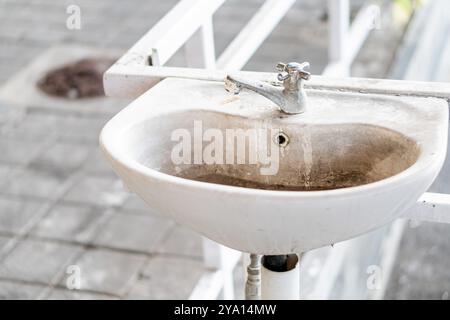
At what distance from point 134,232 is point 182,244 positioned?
18 cm

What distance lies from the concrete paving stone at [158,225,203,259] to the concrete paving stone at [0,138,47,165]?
75cm

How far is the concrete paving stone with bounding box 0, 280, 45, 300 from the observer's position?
2178 mm

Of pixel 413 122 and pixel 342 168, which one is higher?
pixel 413 122

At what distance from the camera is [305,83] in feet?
4.33

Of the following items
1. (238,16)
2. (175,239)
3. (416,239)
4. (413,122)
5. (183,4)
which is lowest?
(416,239)

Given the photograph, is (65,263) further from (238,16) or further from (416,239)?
(238,16)

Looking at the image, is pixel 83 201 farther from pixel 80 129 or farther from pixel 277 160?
pixel 277 160

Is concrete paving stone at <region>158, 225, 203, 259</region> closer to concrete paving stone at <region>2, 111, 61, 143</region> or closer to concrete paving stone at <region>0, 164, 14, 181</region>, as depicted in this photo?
concrete paving stone at <region>0, 164, 14, 181</region>

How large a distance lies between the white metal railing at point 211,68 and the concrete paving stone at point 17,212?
32.3 inches

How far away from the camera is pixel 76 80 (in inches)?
132

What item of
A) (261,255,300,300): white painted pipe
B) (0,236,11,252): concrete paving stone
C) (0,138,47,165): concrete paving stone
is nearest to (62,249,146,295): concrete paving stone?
(0,236,11,252): concrete paving stone

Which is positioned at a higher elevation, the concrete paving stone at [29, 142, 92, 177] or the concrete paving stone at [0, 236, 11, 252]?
the concrete paving stone at [29, 142, 92, 177]
